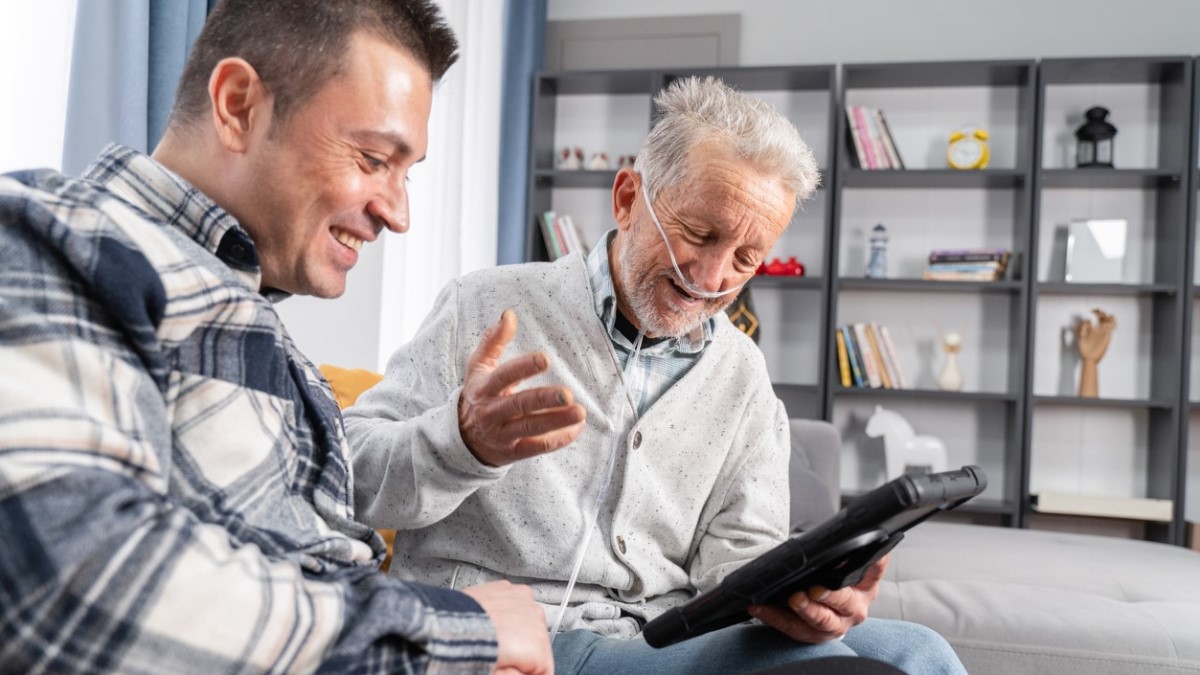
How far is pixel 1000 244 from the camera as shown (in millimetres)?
4328

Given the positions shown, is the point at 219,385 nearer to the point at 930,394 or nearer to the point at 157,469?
the point at 157,469

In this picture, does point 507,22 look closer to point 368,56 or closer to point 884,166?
point 884,166

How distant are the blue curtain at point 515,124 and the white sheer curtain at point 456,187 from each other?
0.04m

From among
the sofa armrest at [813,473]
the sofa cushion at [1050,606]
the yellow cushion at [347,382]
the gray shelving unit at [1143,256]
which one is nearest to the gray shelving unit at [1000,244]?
the gray shelving unit at [1143,256]

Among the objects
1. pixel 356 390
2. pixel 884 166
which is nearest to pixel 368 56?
pixel 356 390

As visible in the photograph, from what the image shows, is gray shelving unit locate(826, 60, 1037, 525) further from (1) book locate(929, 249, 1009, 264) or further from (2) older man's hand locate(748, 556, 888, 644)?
(2) older man's hand locate(748, 556, 888, 644)

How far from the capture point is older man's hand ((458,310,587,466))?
33.4 inches

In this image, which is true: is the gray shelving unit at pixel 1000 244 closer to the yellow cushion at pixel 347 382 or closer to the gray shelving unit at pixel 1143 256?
the gray shelving unit at pixel 1143 256

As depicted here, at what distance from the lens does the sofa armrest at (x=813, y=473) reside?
2514mm

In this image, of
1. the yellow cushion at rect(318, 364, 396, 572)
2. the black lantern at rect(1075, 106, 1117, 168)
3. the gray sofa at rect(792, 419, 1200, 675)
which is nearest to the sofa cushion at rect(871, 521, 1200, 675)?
the gray sofa at rect(792, 419, 1200, 675)

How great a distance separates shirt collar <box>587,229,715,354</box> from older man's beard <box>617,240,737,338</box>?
0.02m

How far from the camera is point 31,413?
0.57 meters

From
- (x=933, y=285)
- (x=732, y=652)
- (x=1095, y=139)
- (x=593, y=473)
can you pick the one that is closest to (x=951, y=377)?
(x=933, y=285)

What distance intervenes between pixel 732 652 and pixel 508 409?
445mm
